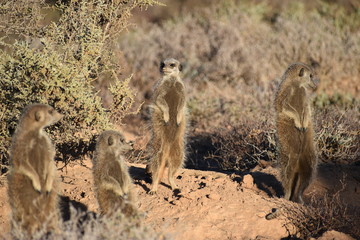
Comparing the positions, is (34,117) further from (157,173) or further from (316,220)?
(316,220)

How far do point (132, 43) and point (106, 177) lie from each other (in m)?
9.27

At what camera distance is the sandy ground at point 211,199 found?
18.5 ft

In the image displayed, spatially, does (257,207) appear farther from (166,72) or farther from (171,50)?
(171,50)

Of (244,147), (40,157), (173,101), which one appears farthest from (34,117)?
(244,147)

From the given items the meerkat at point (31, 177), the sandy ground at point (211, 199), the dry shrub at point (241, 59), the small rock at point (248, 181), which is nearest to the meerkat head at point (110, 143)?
the meerkat at point (31, 177)

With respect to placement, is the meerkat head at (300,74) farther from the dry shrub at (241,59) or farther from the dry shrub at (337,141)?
the dry shrub at (241,59)

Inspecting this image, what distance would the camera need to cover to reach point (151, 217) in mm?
5809

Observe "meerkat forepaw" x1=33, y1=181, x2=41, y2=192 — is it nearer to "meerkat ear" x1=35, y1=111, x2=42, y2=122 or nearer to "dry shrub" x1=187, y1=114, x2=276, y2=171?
"meerkat ear" x1=35, y1=111, x2=42, y2=122

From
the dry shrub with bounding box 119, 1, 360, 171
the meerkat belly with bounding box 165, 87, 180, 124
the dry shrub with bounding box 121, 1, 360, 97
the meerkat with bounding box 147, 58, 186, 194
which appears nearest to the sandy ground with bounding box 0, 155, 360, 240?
the meerkat with bounding box 147, 58, 186, 194

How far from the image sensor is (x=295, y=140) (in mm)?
6035

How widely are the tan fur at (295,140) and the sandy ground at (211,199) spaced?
36 centimetres

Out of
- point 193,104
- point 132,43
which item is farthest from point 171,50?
point 193,104

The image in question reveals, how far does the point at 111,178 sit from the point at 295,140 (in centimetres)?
214

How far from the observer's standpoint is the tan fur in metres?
6.03
